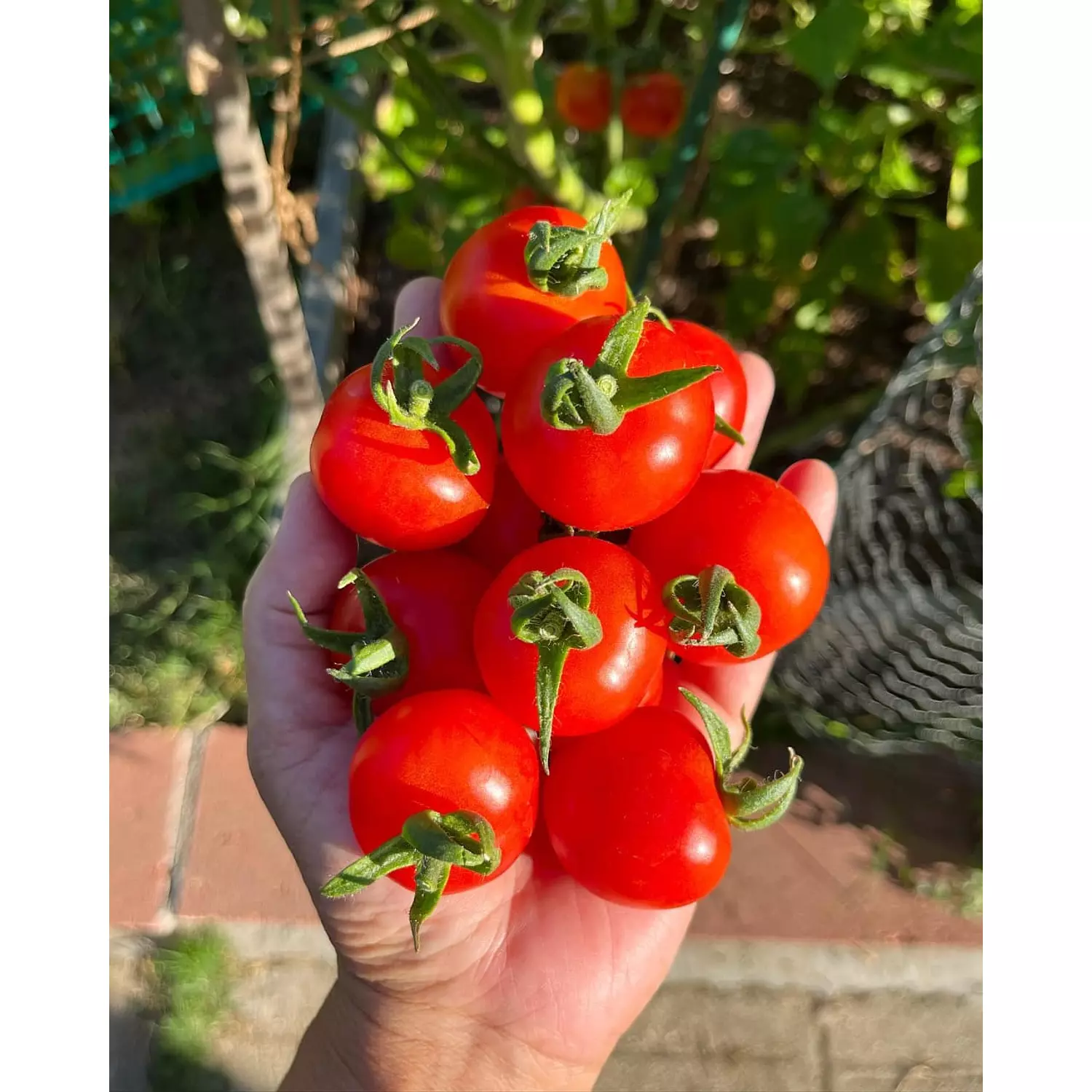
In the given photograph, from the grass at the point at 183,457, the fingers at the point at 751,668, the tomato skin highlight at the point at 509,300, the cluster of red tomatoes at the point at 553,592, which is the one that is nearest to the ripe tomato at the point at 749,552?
the cluster of red tomatoes at the point at 553,592

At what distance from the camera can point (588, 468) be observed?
840mm

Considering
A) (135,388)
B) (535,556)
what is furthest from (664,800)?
(135,388)

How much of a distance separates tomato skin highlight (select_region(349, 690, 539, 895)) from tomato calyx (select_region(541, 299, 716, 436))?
11.2 inches

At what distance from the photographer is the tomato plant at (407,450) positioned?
856 mm

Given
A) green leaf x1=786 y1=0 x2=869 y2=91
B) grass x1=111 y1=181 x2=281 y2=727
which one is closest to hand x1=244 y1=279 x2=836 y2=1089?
grass x1=111 y1=181 x2=281 y2=727

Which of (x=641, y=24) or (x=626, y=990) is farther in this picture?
(x=641, y=24)

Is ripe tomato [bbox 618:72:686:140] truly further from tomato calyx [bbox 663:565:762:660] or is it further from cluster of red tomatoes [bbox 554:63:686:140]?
tomato calyx [bbox 663:565:762:660]

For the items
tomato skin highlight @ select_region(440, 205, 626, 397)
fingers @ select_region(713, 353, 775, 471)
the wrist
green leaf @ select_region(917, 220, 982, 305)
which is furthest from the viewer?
green leaf @ select_region(917, 220, 982, 305)

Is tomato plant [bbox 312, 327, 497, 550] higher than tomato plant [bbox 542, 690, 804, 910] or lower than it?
higher

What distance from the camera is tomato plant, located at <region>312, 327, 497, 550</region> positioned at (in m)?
0.86

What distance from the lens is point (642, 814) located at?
876mm

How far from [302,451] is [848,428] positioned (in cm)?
115

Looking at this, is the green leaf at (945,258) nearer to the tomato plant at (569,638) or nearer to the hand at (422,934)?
the hand at (422,934)

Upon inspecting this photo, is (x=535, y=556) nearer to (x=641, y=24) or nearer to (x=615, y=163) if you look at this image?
(x=615, y=163)
